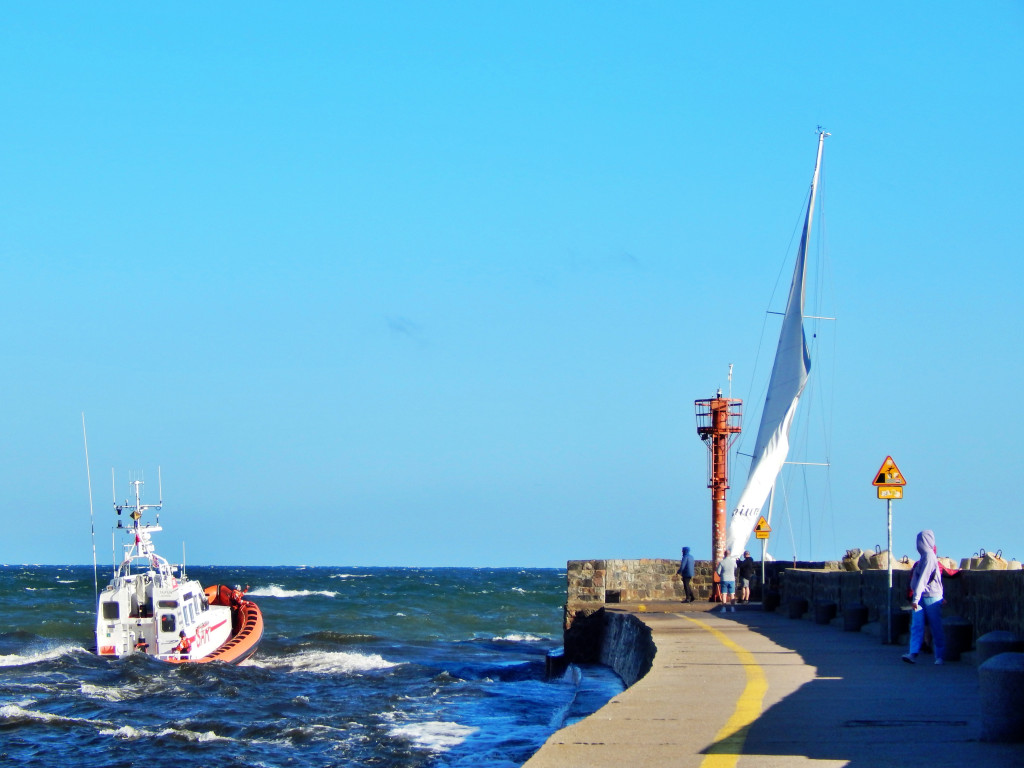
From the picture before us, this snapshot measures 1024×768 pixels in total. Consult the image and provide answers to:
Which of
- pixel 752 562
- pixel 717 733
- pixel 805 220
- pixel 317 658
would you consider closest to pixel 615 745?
pixel 717 733

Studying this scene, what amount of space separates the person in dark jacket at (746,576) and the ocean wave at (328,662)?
33.4ft

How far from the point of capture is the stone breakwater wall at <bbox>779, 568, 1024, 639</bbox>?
1199 centimetres

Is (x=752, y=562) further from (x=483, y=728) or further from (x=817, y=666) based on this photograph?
(x=817, y=666)

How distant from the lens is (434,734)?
1892 centimetres

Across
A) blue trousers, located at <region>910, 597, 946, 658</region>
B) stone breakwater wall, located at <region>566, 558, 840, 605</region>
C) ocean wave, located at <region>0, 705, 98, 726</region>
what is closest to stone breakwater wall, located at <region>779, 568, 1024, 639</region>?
blue trousers, located at <region>910, 597, 946, 658</region>

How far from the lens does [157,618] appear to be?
101 feet

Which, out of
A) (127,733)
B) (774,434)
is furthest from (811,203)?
(127,733)

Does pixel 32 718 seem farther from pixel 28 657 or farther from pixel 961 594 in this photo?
pixel 961 594

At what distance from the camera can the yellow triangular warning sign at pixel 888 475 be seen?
49.1 ft

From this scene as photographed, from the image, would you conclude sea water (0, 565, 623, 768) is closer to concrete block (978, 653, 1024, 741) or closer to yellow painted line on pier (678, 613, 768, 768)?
yellow painted line on pier (678, 613, 768, 768)

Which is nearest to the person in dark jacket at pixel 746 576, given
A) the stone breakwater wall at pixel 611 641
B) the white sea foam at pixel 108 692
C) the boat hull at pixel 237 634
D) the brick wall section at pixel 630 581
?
the brick wall section at pixel 630 581

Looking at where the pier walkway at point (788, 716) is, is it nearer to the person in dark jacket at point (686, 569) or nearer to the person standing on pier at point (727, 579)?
the person standing on pier at point (727, 579)

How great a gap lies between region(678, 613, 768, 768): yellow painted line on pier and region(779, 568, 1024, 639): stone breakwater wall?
2569 millimetres

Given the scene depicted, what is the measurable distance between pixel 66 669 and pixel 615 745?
1000 inches
